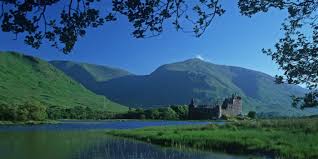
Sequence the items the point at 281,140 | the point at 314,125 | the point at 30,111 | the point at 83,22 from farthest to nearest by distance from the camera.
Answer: the point at 30,111, the point at 314,125, the point at 281,140, the point at 83,22

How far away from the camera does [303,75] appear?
1554 cm

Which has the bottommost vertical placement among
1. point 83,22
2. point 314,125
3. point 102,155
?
point 102,155

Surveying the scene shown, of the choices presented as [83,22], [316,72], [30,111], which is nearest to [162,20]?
[83,22]

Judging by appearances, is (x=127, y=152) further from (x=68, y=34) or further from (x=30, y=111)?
(x=30, y=111)

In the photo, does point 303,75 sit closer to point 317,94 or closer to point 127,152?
point 317,94

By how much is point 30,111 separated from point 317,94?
188m

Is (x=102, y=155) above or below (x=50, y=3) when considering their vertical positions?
below

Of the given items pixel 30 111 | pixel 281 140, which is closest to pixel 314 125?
pixel 281 140

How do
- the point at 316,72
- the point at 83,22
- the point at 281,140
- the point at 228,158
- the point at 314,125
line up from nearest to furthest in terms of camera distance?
1. the point at 83,22
2. the point at 316,72
3. the point at 228,158
4. the point at 281,140
5. the point at 314,125

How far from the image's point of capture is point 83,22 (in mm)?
12195

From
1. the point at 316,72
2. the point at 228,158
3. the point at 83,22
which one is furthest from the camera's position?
the point at 228,158

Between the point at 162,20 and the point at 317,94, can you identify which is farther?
the point at 317,94

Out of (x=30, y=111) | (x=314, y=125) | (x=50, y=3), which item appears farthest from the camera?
(x=30, y=111)

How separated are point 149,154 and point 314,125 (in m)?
19.9
